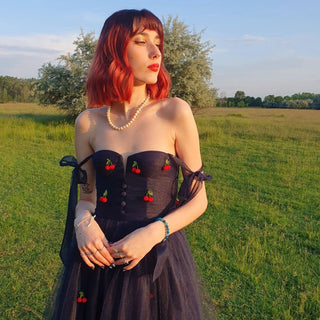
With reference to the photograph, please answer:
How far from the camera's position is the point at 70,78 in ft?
52.5

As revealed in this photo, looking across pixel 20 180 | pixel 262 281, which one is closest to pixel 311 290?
pixel 262 281

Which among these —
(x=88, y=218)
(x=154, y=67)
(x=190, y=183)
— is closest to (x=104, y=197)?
(x=88, y=218)

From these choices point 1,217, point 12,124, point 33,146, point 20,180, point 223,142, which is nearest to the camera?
point 1,217

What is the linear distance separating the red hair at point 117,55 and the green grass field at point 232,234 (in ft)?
5.27

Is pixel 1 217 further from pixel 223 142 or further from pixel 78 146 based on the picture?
pixel 223 142

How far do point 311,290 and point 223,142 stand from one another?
983 centimetres

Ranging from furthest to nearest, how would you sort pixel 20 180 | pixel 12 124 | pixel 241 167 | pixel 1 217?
pixel 12 124 → pixel 241 167 → pixel 20 180 → pixel 1 217

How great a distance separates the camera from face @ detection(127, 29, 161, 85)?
176 centimetres

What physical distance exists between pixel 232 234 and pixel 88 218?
3.77m

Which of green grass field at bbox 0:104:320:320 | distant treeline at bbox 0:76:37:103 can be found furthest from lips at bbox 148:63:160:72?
distant treeline at bbox 0:76:37:103

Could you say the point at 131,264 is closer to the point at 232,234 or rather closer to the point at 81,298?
the point at 81,298

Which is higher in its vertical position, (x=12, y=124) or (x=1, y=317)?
(x=12, y=124)

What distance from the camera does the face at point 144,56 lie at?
5.77 feet

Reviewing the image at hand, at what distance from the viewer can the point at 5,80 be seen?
227 feet
